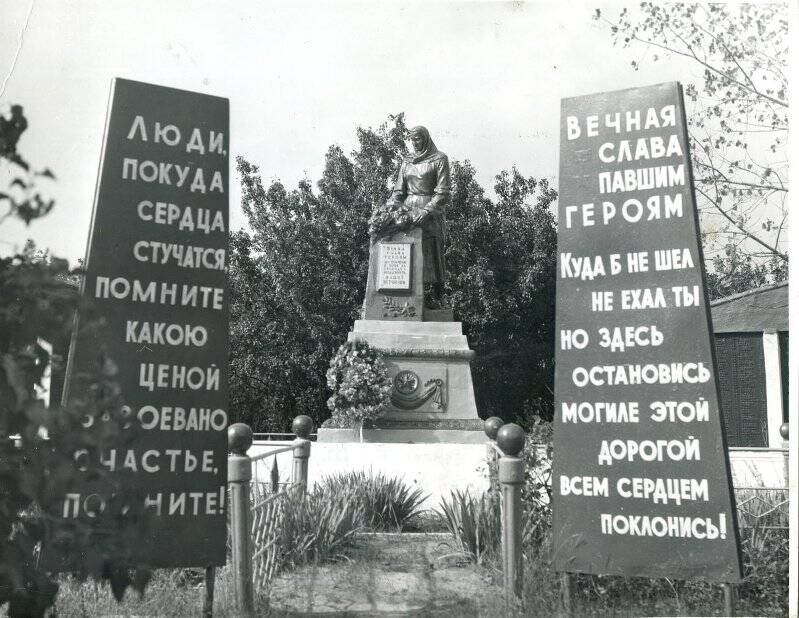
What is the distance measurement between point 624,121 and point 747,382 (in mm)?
12608

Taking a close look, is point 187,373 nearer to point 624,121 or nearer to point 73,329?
point 73,329

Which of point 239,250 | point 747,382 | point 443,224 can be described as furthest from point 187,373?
point 239,250

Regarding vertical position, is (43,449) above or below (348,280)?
below

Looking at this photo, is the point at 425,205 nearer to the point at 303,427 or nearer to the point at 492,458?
the point at 303,427

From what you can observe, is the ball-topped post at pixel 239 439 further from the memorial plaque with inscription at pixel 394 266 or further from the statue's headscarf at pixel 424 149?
the statue's headscarf at pixel 424 149

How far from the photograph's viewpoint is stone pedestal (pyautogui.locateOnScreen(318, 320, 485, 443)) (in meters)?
10.5

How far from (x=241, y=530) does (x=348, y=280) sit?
70.4 feet

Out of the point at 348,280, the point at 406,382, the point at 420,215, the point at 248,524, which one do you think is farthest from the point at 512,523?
the point at 348,280

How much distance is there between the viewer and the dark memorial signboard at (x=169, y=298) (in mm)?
3580

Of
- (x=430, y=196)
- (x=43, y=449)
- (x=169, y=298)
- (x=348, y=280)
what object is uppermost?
(x=348, y=280)

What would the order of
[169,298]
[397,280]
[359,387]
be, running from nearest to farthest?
[169,298] → [359,387] → [397,280]

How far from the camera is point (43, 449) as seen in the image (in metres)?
1.81

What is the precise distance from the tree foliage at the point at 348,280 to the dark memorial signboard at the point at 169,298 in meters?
21.0

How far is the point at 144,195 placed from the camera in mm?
3725
